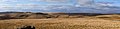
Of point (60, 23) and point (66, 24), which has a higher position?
point (66, 24)

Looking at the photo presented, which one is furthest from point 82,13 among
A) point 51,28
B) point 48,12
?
→ point 51,28

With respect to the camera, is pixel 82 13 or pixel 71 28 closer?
pixel 71 28

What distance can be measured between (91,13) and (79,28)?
2408 cm

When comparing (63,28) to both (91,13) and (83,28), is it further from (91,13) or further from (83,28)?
(91,13)

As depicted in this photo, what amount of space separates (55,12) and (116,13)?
8.21 m

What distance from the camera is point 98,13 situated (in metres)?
39.7

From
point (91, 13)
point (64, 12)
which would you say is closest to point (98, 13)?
point (91, 13)

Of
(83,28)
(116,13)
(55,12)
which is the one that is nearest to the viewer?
(83,28)

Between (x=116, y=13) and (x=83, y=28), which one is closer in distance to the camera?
(x=83, y=28)

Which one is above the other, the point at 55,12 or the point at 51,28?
the point at 51,28

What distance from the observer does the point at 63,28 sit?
15.9 m

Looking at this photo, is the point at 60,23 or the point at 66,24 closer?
the point at 66,24

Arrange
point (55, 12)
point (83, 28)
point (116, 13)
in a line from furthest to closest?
point (55, 12)
point (116, 13)
point (83, 28)

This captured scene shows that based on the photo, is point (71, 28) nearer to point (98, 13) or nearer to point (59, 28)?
point (59, 28)
